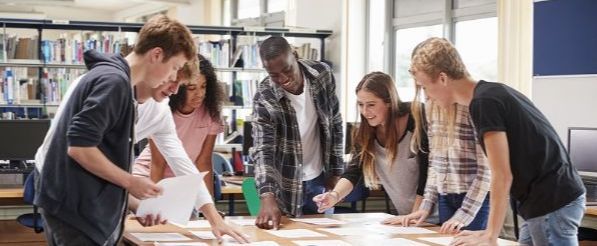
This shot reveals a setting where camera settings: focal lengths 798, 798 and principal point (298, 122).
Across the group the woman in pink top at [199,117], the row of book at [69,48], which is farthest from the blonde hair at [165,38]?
the row of book at [69,48]

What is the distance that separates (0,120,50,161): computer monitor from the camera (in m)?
5.67

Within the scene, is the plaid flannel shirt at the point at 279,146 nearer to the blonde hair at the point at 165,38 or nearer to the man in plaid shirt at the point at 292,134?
the man in plaid shirt at the point at 292,134

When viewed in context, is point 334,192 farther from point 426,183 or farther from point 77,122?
point 77,122

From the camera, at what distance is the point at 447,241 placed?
2840 millimetres

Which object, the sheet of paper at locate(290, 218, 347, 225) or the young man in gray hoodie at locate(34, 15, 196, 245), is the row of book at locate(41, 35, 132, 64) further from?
the young man in gray hoodie at locate(34, 15, 196, 245)

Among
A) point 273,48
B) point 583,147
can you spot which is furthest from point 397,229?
point 583,147

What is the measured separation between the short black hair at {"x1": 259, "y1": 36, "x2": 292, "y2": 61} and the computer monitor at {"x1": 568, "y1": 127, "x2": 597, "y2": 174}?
8.68ft

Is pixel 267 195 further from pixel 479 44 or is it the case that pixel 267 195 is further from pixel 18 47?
pixel 18 47

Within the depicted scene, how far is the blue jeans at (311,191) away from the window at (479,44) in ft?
11.8

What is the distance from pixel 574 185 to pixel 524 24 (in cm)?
388

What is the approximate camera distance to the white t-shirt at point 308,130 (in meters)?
3.44

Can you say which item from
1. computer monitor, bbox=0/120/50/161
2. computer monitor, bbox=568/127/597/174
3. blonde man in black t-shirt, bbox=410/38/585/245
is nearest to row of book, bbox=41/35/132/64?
computer monitor, bbox=0/120/50/161

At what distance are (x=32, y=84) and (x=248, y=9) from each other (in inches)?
171

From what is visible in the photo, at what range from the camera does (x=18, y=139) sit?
224 inches
